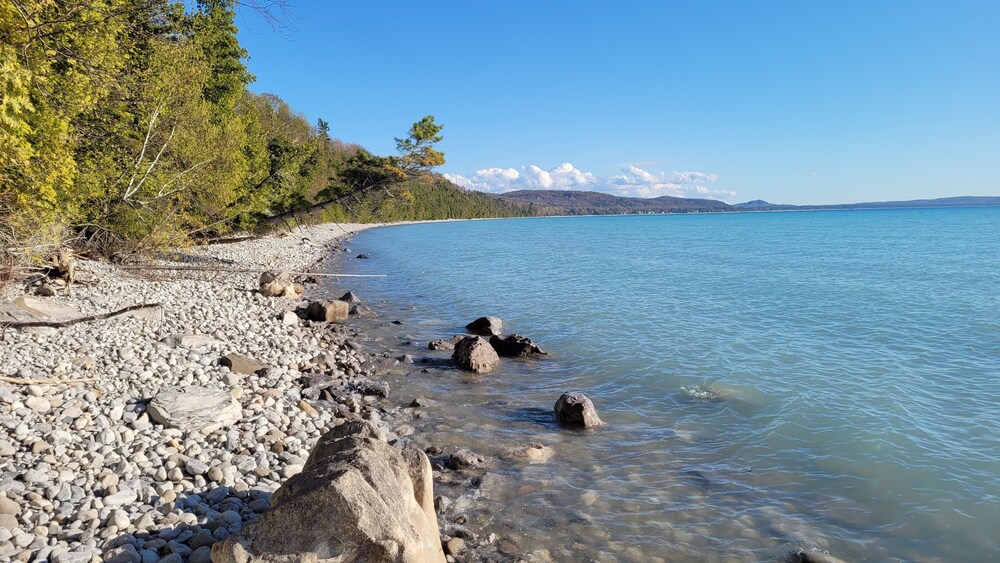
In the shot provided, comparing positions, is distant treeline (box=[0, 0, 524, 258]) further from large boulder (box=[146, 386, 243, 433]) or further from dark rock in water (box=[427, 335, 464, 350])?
dark rock in water (box=[427, 335, 464, 350])

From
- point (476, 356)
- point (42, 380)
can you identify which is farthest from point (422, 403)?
point (42, 380)

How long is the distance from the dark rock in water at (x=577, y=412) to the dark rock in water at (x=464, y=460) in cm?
248

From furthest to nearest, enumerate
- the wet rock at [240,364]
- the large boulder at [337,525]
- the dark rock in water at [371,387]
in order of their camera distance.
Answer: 1. the dark rock in water at [371,387]
2. the wet rock at [240,364]
3. the large boulder at [337,525]

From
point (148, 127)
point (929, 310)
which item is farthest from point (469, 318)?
point (929, 310)

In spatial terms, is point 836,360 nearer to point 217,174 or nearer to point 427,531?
point 427,531

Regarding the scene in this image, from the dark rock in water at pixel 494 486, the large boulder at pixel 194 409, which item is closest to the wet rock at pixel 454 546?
the dark rock in water at pixel 494 486

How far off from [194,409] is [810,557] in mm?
9402

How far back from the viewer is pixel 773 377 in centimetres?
1493

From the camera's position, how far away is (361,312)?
23.5 metres

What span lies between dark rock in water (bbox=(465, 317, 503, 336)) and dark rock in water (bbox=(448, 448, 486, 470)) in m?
9.94

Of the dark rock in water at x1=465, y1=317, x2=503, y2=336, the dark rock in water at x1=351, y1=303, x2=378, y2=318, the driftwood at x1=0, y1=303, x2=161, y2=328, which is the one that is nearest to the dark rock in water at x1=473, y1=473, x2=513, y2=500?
the driftwood at x1=0, y1=303, x2=161, y2=328

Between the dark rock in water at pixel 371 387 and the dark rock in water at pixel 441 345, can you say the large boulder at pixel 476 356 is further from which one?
the dark rock in water at pixel 371 387

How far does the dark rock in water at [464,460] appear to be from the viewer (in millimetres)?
9766

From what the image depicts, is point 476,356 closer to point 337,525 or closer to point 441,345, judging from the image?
point 441,345
